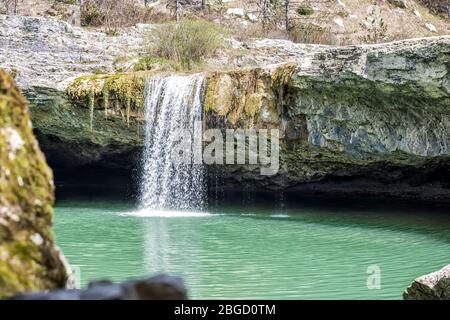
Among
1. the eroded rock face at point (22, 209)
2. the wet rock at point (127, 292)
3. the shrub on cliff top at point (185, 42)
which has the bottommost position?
the wet rock at point (127, 292)

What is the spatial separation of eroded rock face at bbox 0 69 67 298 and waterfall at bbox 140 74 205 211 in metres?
13.3

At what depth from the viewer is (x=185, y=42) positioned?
20359 mm

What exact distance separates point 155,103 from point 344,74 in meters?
5.42

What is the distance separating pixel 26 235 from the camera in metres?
2.46

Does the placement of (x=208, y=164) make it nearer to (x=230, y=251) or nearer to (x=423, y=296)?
(x=230, y=251)

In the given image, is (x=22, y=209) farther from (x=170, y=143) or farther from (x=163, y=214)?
(x=170, y=143)

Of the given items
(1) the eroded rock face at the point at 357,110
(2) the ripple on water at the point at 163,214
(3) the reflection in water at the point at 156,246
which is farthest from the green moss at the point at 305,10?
(3) the reflection in water at the point at 156,246

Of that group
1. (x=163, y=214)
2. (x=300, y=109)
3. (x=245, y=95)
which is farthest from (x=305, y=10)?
(x=163, y=214)

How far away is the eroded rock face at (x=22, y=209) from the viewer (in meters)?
2.38

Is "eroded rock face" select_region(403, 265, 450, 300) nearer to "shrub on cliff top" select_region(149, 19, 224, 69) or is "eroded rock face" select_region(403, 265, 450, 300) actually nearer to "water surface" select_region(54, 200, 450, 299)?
"water surface" select_region(54, 200, 450, 299)

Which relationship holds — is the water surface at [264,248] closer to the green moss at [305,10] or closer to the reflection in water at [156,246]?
the reflection in water at [156,246]

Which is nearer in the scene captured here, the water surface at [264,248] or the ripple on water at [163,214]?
the water surface at [264,248]

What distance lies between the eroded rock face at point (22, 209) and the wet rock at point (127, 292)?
0.47ft

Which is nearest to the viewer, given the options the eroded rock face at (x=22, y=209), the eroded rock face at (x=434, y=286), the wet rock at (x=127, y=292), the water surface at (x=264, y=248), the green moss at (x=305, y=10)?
the wet rock at (x=127, y=292)
